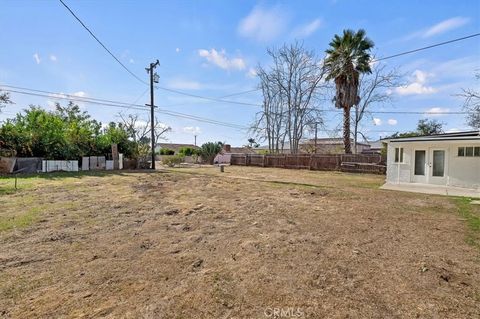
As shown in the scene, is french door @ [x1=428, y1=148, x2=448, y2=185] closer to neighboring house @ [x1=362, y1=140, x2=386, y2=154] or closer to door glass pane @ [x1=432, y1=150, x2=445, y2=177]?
door glass pane @ [x1=432, y1=150, x2=445, y2=177]

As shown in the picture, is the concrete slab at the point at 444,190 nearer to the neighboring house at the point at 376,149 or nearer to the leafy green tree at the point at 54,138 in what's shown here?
the neighboring house at the point at 376,149

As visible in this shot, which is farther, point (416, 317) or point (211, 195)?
point (211, 195)

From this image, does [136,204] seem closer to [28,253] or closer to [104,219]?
[104,219]

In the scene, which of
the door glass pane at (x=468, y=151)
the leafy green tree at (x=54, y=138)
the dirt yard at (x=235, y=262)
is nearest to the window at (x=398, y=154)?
the door glass pane at (x=468, y=151)

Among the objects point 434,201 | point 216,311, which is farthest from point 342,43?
point 216,311

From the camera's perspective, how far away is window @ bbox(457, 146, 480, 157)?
11677 millimetres

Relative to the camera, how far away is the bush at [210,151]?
35.7 metres

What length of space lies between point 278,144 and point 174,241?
1148 inches

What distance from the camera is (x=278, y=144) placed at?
33.0 m

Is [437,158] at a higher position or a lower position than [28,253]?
higher

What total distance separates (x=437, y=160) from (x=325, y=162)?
1058 cm

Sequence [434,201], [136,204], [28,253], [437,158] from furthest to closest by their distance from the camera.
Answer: [437,158] < [434,201] < [136,204] < [28,253]

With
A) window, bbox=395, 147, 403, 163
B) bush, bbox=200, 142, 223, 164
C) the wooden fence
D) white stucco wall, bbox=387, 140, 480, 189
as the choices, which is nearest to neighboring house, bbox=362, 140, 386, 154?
window, bbox=395, 147, 403, 163

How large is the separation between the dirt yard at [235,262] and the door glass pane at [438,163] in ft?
21.0
